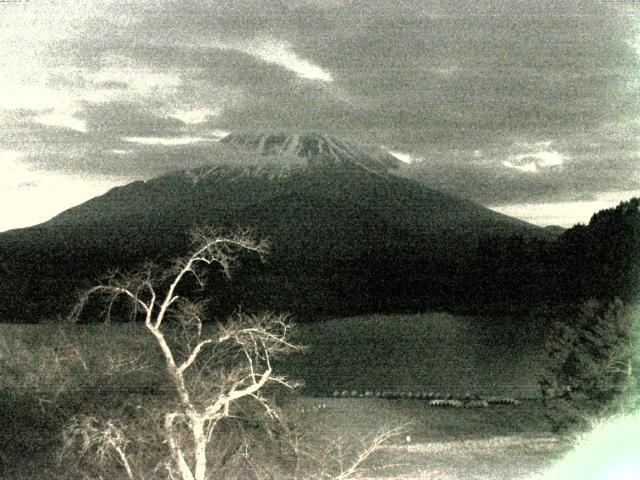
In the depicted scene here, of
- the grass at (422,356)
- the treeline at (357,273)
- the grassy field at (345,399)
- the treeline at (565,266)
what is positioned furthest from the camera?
the treeline at (565,266)

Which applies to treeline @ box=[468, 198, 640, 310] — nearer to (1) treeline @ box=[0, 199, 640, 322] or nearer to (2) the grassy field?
(1) treeline @ box=[0, 199, 640, 322]

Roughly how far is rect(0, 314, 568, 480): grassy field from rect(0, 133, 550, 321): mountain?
5.30 ft

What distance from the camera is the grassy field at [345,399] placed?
31.5ft

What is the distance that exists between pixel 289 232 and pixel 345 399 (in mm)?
41470

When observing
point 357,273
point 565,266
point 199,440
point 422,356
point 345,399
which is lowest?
point 422,356

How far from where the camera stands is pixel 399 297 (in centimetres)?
3809

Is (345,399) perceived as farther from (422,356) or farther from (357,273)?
(357,273)

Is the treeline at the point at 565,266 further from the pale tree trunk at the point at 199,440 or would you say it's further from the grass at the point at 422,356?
the pale tree trunk at the point at 199,440

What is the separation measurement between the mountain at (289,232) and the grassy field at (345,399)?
1616mm

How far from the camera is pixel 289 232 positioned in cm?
5866

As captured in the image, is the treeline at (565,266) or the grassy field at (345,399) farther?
the treeline at (565,266)

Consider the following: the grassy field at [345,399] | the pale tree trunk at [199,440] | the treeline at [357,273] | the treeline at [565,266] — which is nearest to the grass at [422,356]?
the grassy field at [345,399]

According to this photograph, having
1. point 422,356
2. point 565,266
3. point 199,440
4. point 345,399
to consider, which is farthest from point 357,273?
point 199,440

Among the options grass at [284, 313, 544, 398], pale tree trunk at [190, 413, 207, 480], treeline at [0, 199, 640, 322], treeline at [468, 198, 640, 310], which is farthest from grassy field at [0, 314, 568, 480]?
treeline at [468, 198, 640, 310]
